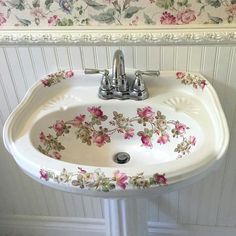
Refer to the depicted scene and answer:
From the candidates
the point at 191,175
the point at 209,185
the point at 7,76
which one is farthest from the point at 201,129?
the point at 7,76

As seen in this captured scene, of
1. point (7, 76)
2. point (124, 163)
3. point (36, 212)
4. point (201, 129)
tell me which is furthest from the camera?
point (36, 212)

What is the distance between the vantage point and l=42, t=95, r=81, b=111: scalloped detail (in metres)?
0.97

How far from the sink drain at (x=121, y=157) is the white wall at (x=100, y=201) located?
265 mm

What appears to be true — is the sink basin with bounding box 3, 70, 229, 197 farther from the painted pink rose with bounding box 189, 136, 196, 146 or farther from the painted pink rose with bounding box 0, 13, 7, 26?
the painted pink rose with bounding box 0, 13, 7, 26

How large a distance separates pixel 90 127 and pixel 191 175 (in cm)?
37

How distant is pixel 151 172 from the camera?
724mm

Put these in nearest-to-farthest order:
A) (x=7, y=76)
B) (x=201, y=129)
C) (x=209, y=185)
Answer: (x=201, y=129), (x=7, y=76), (x=209, y=185)

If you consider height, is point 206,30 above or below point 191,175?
above

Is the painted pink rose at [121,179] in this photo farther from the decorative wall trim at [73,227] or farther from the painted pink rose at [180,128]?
the decorative wall trim at [73,227]

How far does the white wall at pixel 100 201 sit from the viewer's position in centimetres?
97

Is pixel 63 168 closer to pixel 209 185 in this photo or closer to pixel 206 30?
pixel 206 30

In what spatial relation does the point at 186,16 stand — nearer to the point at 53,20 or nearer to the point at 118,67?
the point at 118,67

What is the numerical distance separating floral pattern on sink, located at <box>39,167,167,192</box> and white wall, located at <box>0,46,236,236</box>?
40 centimetres

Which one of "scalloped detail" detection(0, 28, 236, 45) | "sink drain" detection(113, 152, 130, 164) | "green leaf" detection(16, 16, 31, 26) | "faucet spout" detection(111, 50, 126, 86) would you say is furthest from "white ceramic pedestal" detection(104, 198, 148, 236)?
"green leaf" detection(16, 16, 31, 26)
